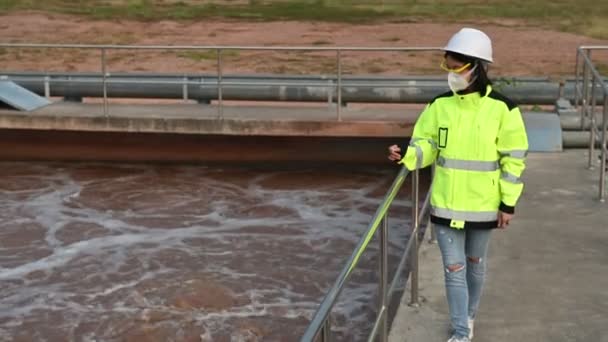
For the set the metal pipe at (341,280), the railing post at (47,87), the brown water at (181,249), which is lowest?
the brown water at (181,249)

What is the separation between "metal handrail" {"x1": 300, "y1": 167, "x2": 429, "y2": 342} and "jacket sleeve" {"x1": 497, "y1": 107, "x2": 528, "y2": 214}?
1.71 feet

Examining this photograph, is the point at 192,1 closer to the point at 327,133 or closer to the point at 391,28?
the point at 391,28

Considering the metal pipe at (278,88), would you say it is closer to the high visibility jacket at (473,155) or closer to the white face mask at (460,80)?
the high visibility jacket at (473,155)

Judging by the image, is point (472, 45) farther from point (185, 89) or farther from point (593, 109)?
point (185, 89)

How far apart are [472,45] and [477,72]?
0.48ft

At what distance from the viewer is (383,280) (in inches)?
200

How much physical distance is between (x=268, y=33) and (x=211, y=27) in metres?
2.34

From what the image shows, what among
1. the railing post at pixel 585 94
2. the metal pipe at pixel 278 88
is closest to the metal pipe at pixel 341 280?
the railing post at pixel 585 94

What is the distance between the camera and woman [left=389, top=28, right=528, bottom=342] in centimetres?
502

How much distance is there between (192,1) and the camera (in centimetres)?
3712

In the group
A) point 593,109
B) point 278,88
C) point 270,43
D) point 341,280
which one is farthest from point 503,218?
point 270,43

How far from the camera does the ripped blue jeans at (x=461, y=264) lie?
17.2 ft

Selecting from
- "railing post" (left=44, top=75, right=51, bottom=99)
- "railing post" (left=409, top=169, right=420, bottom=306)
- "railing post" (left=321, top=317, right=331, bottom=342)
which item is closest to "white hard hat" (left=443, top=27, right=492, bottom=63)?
"railing post" (left=409, top=169, right=420, bottom=306)

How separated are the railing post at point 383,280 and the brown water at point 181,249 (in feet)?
Result: 10.7
